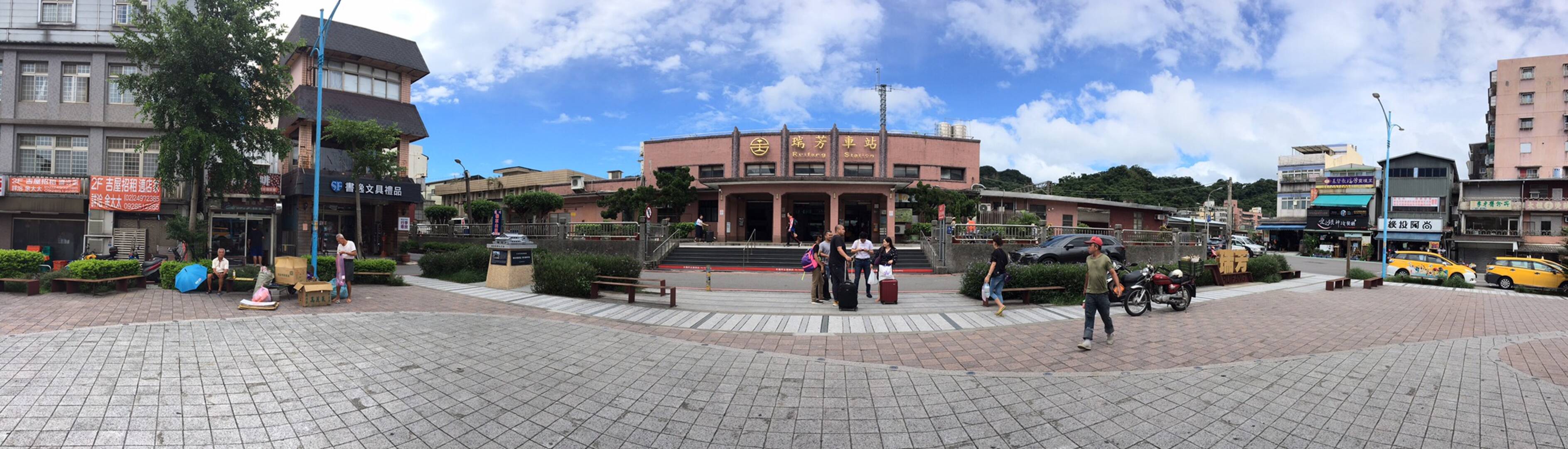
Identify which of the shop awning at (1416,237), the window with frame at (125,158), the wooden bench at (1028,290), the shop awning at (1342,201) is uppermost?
the shop awning at (1342,201)

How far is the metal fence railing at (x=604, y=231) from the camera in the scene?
23.3m

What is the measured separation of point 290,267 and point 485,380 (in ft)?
25.8

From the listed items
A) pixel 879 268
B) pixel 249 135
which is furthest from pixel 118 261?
pixel 879 268

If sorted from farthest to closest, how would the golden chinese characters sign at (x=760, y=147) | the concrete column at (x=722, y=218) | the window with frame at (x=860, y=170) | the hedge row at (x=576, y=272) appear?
the golden chinese characters sign at (x=760, y=147)
the window with frame at (x=860, y=170)
the concrete column at (x=722, y=218)
the hedge row at (x=576, y=272)

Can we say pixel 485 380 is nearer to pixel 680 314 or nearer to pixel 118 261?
pixel 680 314

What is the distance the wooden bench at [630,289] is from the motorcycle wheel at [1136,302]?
7.88 metres

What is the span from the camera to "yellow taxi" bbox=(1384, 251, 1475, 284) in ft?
63.2

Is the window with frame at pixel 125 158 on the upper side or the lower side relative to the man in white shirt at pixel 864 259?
upper

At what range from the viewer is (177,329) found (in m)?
7.33

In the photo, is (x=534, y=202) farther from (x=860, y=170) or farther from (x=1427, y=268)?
(x=1427, y=268)

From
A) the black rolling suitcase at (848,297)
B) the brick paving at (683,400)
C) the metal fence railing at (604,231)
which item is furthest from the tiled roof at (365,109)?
the black rolling suitcase at (848,297)

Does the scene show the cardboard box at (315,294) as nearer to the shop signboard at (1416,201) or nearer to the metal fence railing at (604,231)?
the metal fence railing at (604,231)

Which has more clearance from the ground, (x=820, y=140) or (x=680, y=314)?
(x=820, y=140)

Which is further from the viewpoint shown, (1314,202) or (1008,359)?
(1314,202)
